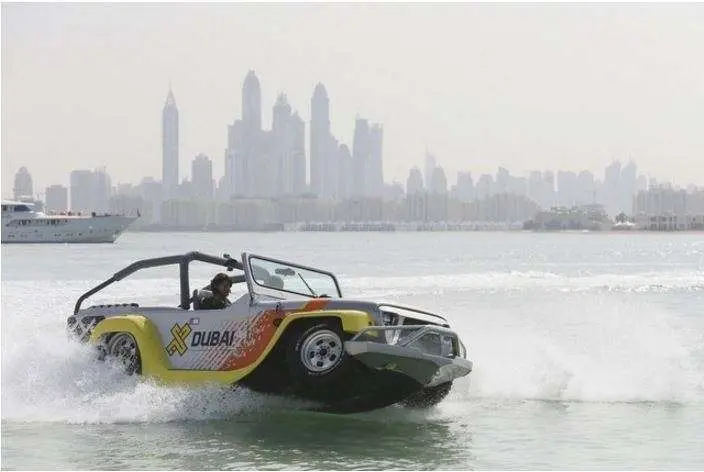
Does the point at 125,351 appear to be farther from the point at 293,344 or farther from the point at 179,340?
the point at 293,344

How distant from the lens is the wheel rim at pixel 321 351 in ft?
46.7

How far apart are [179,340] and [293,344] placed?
147cm

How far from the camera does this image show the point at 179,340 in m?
15.2

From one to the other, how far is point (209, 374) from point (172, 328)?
0.72m


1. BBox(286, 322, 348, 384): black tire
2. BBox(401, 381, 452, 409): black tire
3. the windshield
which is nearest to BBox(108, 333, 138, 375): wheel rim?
the windshield

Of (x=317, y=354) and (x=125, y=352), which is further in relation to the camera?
(x=125, y=352)

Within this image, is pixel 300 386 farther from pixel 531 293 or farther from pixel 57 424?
pixel 531 293

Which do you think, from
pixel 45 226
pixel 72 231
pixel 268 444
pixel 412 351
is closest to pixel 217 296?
pixel 268 444

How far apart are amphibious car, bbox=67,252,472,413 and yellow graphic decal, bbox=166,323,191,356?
1cm

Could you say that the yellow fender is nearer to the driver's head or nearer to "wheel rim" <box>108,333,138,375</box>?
"wheel rim" <box>108,333,138,375</box>

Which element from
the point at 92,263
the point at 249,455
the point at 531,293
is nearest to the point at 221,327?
the point at 249,455

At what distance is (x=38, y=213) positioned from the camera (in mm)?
142250

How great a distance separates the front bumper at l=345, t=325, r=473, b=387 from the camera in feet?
46.0

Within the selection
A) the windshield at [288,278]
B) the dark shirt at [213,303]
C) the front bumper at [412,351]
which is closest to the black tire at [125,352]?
the dark shirt at [213,303]
